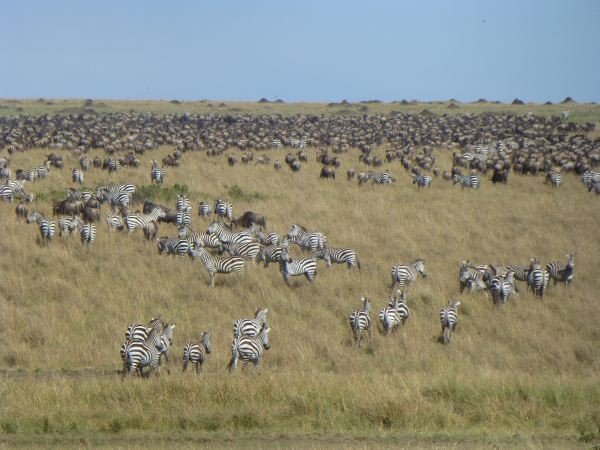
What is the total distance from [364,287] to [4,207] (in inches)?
654

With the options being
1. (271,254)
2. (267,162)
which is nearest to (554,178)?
(267,162)

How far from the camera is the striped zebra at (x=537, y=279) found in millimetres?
22656

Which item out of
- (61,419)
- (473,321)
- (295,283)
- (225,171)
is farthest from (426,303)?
(225,171)

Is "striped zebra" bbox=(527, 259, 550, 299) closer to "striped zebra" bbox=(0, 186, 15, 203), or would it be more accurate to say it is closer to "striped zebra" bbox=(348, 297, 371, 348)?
"striped zebra" bbox=(348, 297, 371, 348)

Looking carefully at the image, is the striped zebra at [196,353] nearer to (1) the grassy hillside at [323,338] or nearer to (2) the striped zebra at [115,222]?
(1) the grassy hillside at [323,338]

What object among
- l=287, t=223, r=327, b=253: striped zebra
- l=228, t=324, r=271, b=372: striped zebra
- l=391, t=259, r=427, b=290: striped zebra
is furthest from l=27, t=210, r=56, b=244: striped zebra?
l=228, t=324, r=271, b=372: striped zebra

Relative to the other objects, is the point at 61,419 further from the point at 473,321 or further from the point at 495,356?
the point at 473,321

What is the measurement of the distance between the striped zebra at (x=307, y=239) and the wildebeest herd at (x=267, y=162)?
0.04m

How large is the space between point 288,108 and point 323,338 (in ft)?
A: 301

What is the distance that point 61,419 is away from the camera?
12359 millimetres

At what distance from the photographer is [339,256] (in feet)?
81.8

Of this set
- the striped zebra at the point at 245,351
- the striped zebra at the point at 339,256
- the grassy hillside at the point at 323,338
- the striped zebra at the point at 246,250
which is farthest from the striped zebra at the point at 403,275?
the striped zebra at the point at 245,351

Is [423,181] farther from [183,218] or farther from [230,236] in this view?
[230,236]

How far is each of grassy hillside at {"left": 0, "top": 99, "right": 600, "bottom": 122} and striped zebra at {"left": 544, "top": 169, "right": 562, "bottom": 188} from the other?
48.6 meters
